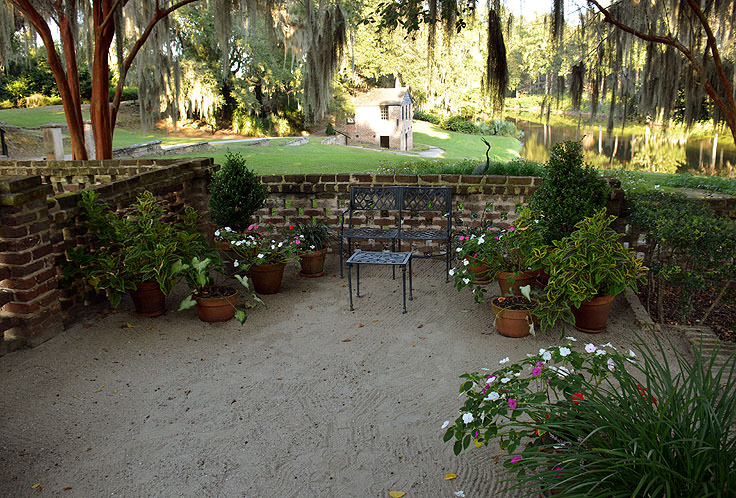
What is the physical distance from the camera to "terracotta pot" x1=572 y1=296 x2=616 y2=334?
438 cm

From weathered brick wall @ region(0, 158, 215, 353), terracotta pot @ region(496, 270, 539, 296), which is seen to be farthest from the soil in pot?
weathered brick wall @ region(0, 158, 215, 353)

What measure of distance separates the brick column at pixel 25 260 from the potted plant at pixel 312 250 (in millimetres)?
2490

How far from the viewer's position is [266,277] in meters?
5.49

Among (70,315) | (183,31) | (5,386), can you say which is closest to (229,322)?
(70,315)

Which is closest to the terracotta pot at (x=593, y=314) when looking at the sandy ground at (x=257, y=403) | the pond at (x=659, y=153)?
the sandy ground at (x=257, y=403)

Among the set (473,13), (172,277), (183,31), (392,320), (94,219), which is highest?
(183,31)

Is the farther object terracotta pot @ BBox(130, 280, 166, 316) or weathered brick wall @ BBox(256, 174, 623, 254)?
weathered brick wall @ BBox(256, 174, 623, 254)

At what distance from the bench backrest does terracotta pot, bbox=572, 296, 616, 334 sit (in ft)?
8.25

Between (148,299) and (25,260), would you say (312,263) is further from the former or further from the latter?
(25,260)

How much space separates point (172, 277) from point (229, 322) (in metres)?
0.63

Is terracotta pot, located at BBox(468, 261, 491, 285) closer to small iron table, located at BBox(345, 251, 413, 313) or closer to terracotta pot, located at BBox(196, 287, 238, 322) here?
small iron table, located at BBox(345, 251, 413, 313)

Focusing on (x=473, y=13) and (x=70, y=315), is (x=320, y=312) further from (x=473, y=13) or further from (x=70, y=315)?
(x=473, y=13)

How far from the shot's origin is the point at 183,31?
3042 centimetres

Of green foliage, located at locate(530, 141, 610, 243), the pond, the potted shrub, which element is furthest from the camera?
the pond
